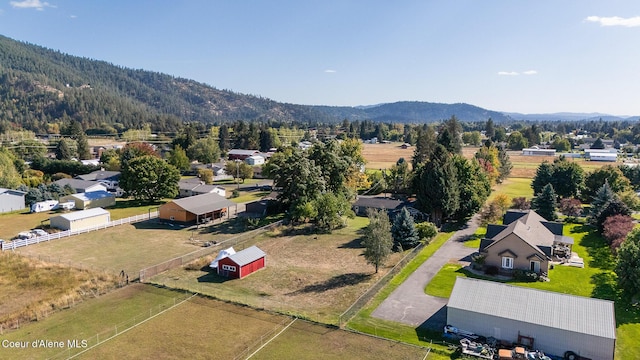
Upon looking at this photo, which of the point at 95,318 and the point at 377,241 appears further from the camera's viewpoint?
the point at 377,241

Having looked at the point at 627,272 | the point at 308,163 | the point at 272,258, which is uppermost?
the point at 308,163

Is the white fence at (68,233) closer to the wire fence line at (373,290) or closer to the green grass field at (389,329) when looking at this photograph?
the wire fence line at (373,290)

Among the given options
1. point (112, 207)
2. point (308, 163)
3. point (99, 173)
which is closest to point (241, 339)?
point (308, 163)

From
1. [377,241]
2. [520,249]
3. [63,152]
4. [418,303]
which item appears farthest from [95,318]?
[63,152]

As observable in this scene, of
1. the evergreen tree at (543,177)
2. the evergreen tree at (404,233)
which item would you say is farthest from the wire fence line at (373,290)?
the evergreen tree at (543,177)

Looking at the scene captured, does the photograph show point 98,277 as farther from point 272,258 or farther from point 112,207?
point 112,207

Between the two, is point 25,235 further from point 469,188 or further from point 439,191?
point 469,188

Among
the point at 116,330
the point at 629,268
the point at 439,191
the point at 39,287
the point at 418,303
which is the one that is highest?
the point at 439,191
